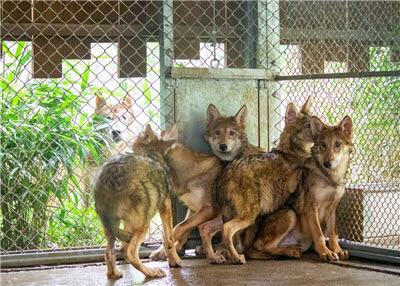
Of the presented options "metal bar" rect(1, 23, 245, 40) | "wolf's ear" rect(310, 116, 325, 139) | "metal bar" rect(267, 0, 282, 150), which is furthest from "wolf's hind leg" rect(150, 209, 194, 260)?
"metal bar" rect(1, 23, 245, 40)

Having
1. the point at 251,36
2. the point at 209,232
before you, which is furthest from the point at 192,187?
the point at 251,36

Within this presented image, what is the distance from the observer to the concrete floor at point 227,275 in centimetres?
477

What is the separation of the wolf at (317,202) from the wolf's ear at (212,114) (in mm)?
944

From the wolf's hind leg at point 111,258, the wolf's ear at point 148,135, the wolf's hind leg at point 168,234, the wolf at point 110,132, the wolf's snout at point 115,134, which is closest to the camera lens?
the wolf's hind leg at point 111,258

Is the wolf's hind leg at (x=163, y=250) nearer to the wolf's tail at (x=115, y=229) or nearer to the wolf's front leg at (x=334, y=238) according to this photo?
the wolf's tail at (x=115, y=229)

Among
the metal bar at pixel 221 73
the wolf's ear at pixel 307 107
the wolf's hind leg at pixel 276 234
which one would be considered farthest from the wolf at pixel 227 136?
the wolf's ear at pixel 307 107

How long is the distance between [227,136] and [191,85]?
2.04 ft

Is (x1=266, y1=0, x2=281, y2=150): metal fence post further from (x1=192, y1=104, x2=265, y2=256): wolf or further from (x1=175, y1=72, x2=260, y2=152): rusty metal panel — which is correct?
(x1=192, y1=104, x2=265, y2=256): wolf

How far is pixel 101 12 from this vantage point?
6152 millimetres

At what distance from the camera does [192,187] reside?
575 centimetres

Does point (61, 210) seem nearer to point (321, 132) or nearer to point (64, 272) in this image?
point (64, 272)

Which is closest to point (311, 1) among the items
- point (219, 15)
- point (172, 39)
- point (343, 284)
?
point (219, 15)

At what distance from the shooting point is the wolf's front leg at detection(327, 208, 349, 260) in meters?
5.64

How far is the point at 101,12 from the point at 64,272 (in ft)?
8.38
